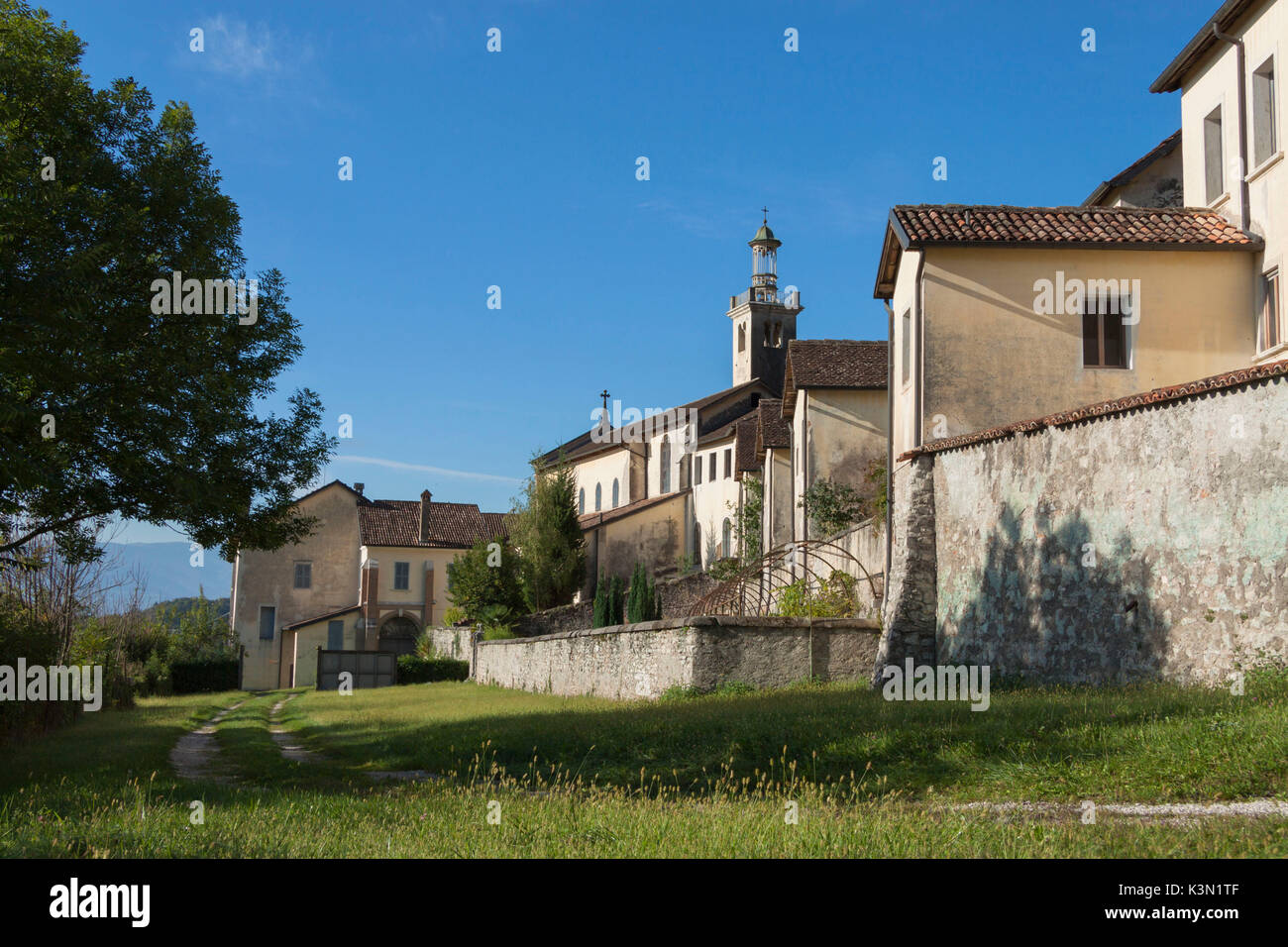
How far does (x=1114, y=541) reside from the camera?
1423 cm

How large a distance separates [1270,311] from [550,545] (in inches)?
1344

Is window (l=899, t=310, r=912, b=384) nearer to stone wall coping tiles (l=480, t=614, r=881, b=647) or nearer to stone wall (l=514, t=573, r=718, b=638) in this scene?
stone wall coping tiles (l=480, t=614, r=881, b=647)

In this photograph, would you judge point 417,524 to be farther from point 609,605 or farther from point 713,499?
point 609,605

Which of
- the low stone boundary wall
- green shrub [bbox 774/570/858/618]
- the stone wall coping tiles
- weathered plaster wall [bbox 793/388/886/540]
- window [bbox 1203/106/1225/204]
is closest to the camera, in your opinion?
the low stone boundary wall

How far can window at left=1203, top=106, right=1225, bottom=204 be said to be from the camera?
21.2 metres

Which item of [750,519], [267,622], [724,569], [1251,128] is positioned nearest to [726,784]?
[1251,128]

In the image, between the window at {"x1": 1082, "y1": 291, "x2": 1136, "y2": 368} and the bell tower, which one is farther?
the bell tower

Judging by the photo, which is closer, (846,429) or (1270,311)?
(1270,311)

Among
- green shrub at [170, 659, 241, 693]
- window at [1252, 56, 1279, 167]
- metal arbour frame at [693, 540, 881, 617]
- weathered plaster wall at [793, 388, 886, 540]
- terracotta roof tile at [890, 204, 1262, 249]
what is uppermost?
window at [1252, 56, 1279, 167]

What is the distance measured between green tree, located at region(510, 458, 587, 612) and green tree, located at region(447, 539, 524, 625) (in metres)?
0.57

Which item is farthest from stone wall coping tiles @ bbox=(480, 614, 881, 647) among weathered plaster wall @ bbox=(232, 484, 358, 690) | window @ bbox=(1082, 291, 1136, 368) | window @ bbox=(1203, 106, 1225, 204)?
weathered plaster wall @ bbox=(232, 484, 358, 690)

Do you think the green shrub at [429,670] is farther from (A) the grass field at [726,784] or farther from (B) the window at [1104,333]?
(B) the window at [1104,333]

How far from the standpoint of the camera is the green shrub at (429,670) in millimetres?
45031

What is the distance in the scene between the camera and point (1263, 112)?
19.0 meters
